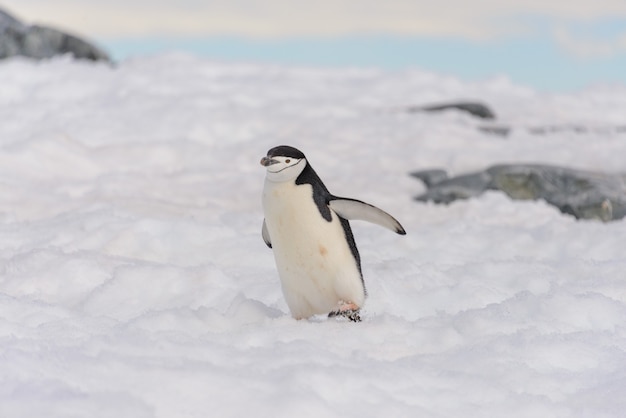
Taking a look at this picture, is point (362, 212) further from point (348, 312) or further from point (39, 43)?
point (39, 43)

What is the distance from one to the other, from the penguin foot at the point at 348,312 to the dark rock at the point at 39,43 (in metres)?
13.2

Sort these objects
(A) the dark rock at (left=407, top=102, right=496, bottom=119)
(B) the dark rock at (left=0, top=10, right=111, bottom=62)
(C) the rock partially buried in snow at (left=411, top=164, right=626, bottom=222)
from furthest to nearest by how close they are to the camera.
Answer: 1. (B) the dark rock at (left=0, top=10, right=111, bottom=62)
2. (A) the dark rock at (left=407, top=102, right=496, bottom=119)
3. (C) the rock partially buried in snow at (left=411, top=164, right=626, bottom=222)

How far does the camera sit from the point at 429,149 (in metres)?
10.7

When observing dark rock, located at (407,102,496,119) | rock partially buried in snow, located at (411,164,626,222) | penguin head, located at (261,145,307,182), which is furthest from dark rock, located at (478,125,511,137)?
penguin head, located at (261,145,307,182)

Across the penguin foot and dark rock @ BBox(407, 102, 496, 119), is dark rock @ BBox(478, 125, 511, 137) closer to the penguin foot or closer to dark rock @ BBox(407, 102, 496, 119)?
dark rock @ BBox(407, 102, 496, 119)

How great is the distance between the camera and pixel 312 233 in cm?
386

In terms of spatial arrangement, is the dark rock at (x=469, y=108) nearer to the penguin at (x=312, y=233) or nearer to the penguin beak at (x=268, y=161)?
the penguin at (x=312, y=233)

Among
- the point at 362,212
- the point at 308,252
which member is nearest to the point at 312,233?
the point at 308,252

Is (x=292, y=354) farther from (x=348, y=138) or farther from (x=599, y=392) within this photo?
(x=348, y=138)

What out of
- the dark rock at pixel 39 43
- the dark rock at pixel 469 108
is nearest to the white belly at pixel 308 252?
the dark rock at pixel 469 108

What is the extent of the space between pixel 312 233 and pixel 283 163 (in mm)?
329

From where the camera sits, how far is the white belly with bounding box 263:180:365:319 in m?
3.85

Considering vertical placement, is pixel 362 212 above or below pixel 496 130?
above

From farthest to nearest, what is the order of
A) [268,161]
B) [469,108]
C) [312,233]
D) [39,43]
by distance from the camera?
[39,43] < [469,108] < [312,233] < [268,161]
